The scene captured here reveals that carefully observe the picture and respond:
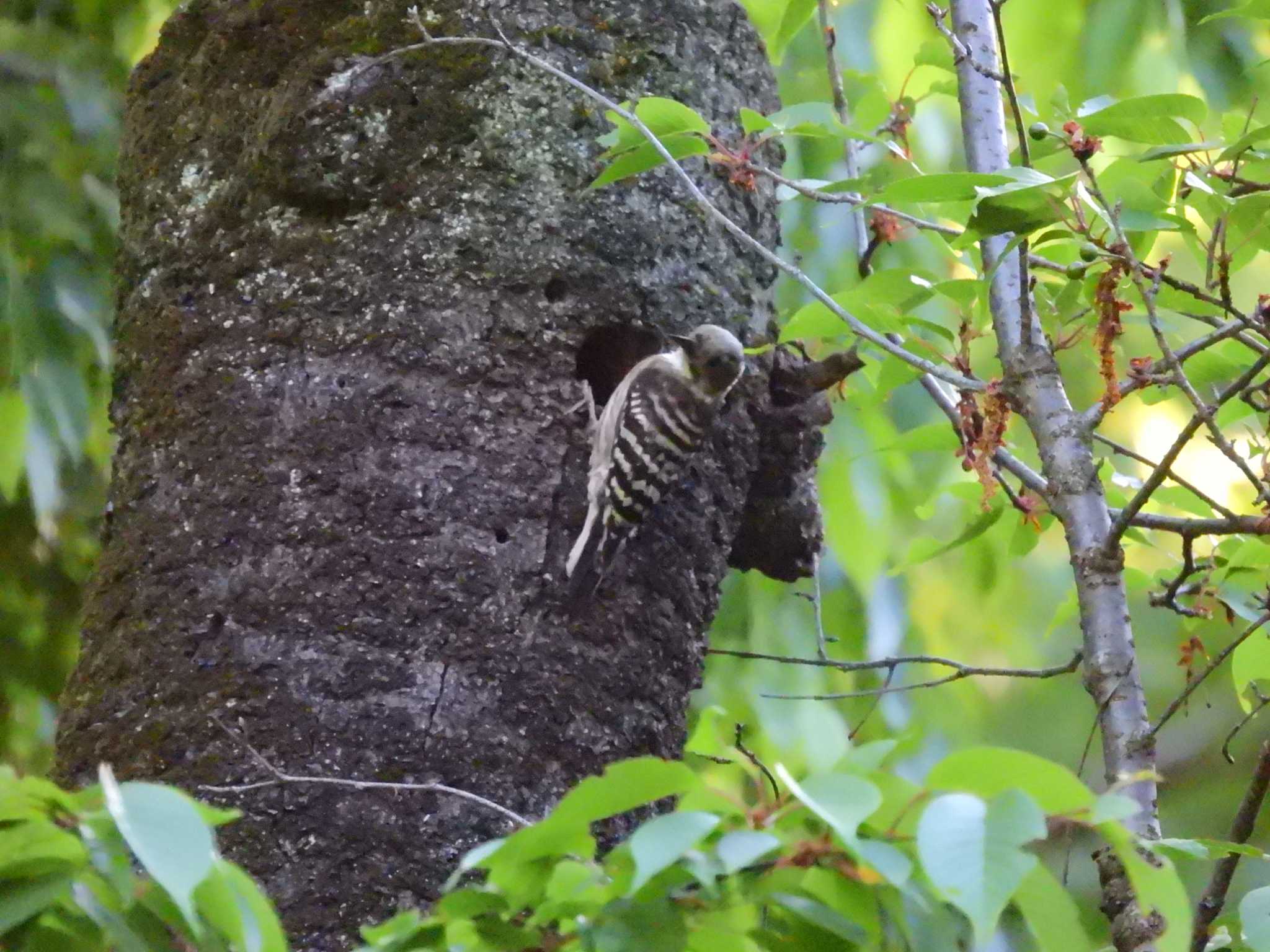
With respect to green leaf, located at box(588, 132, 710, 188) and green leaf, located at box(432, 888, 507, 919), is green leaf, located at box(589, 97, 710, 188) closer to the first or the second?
green leaf, located at box(588, 132, 710, 188)

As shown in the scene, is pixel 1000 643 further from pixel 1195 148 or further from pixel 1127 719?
pixel 1195 148

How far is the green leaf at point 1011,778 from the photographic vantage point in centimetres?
118

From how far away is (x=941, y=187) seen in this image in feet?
5.98

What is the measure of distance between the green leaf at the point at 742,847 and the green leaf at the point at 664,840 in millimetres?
18

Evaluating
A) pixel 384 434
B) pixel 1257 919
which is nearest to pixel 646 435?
pixel 384 434

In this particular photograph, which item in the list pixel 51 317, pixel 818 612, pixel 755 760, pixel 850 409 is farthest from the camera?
pixel 51 317

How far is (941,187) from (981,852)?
Result: 977mm

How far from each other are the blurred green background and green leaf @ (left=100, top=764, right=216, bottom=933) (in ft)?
4.89

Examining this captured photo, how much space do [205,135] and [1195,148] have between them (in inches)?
71.6

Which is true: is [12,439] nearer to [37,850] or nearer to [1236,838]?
[37,850]

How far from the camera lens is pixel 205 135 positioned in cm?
280

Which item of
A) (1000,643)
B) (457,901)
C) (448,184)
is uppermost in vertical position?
(448,184)

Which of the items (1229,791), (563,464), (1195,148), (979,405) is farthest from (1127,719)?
(1229,791)

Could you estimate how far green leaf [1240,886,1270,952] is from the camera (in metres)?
1.40
